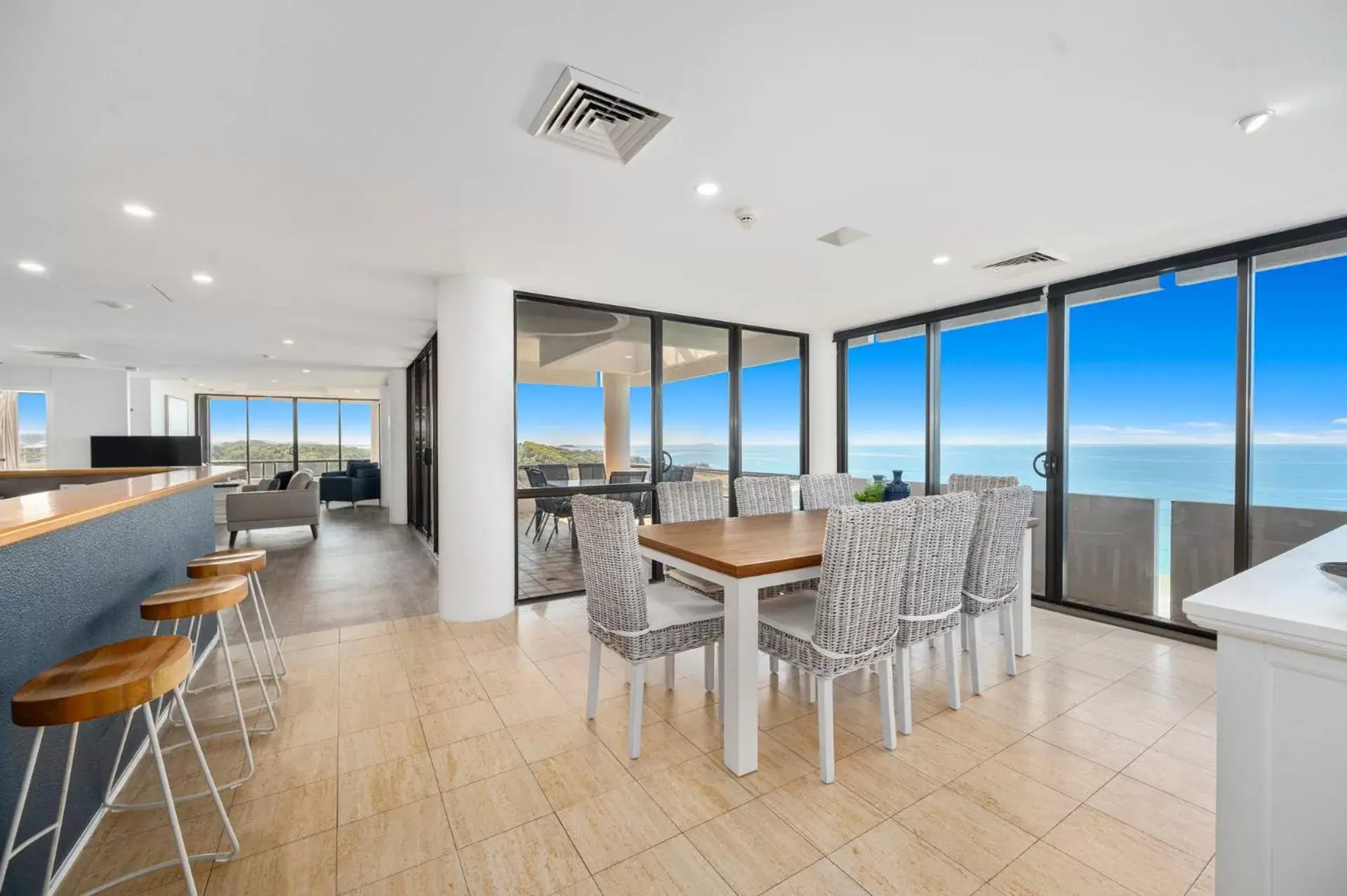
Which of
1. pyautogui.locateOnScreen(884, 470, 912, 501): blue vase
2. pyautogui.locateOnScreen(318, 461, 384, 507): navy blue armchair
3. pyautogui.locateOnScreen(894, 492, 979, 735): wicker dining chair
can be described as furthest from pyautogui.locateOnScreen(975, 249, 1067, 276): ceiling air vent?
pyautogui.locateOnScreen(318, 461, 384, 507): navy blue armchair

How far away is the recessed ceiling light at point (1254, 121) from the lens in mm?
1918

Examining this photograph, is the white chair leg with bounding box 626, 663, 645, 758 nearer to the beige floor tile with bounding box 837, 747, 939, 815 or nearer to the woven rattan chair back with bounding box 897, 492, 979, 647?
the beige floor tile with bounding box 837, 747, 939, 815

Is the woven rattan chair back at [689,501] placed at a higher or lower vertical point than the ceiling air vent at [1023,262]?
lower

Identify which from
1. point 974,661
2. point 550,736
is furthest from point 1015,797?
point 550,736

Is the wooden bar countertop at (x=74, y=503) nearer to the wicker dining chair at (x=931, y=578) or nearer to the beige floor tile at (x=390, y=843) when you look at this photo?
the beige floor tile at (x=390, y=843)

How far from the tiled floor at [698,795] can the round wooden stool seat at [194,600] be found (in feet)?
2.25

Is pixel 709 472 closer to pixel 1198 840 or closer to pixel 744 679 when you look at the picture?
pixel 744 679

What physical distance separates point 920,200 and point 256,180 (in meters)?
2.99

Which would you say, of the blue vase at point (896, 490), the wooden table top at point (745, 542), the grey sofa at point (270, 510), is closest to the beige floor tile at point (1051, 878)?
the wooden table top at point (745, 542)

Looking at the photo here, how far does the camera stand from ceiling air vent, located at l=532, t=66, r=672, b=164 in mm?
1746

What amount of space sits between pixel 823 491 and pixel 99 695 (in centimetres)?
370

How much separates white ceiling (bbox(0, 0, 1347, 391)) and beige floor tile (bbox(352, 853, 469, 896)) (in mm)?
2391

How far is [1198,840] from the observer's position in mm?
1726

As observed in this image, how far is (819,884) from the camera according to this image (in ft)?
5.15
